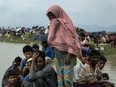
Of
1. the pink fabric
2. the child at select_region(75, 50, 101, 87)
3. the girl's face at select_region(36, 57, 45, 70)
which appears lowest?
the child at select_region(75, 50, 101, 87)

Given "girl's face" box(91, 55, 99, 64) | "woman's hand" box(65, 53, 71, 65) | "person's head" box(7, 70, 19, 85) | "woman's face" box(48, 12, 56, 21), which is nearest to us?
"woman's hand" box(65, 53, 71, 65)

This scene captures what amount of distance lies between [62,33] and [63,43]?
0.51 ft

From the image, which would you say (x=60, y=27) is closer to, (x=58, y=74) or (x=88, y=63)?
(x=58, y=74)

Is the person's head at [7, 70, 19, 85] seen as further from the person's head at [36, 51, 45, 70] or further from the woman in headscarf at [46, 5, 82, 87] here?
the woman in headscarf at [46, 5, 82, 87]

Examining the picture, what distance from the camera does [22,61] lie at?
27.3 feet

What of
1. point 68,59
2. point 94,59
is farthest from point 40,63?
point 94,59

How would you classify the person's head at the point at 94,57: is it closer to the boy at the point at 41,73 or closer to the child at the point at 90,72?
the child at the point at 90,72

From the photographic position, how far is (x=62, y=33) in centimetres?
646

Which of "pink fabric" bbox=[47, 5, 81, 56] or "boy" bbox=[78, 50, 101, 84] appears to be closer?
"pink fabric" bbox=[47, 5, 81, 56]

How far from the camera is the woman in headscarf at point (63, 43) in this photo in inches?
251

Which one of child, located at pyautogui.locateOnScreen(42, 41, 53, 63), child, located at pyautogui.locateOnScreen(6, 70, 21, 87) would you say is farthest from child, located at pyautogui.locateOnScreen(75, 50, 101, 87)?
child, located at pyautogui.locateOnScreen(42, 41, 53, 63)

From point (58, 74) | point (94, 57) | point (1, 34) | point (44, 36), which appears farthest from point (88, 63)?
point (1, 34)

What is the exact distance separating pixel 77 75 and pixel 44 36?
2.17 meters

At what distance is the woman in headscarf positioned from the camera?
637 cm
